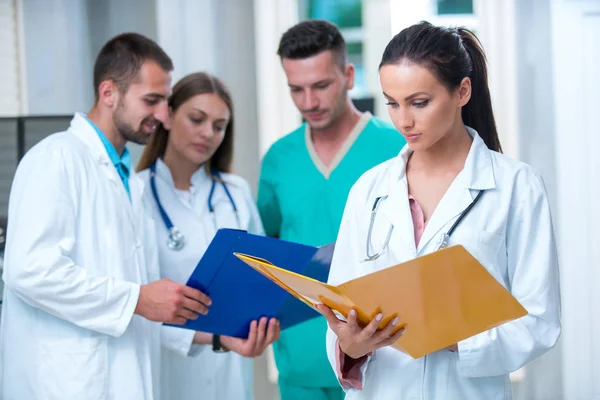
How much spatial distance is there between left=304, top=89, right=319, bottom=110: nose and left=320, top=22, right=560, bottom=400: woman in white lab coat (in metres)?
0.77

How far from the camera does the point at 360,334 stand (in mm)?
1182

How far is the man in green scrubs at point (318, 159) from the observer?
6.83ft

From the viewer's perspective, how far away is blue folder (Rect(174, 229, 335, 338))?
1.51 metres

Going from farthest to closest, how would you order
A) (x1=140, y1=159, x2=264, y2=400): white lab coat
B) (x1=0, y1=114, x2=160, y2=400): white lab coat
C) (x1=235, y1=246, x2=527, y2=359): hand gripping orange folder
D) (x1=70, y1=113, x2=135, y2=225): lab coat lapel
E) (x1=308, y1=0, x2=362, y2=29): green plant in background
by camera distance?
1. (x1=308, y1=0, x2=362, y2=29): green plant in background
2. (x1=140, y1=159, x2=264, y2=400): white lab coat
3. (x1=70, y1=113, x2=135, y2=225): lab coat lapel
4. (x1=0, y1=114, x2=160, y2=400): white lab coat
5. (x1=235, y1=246, x2=527, y2=359): hand gripping orange folder

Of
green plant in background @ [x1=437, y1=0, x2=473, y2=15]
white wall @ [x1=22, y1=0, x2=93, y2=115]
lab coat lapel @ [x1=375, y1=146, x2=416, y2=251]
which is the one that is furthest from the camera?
green plant in background @ [x1=437, y1=0, x2=473, y2=15]

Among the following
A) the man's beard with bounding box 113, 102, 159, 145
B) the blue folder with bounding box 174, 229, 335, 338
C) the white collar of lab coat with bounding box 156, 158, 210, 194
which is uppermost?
the man's beard with bounding box 113, 102, 159, 145

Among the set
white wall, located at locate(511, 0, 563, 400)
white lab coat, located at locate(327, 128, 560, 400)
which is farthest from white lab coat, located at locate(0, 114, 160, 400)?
white wall, located at locate(511, 0, 563, 400)

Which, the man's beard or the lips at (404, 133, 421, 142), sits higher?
the man's beard

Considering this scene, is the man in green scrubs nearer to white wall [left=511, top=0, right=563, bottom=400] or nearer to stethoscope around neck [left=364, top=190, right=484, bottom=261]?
stethoscope around neck [left=364, top=190, right=484, bottom=261]

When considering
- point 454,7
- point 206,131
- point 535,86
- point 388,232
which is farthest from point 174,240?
point 454,7

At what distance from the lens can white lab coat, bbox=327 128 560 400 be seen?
121 centimetres

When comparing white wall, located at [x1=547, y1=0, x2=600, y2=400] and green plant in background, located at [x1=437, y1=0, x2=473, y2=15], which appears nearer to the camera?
white wall, located at [x1=547, y1=0, x2=600, y2=400]

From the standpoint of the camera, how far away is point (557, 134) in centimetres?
329

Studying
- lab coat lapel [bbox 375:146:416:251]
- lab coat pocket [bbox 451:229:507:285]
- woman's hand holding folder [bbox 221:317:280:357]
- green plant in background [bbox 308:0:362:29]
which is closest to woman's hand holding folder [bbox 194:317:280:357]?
woman's hand holding folder [bbox 221:317:280:357]
